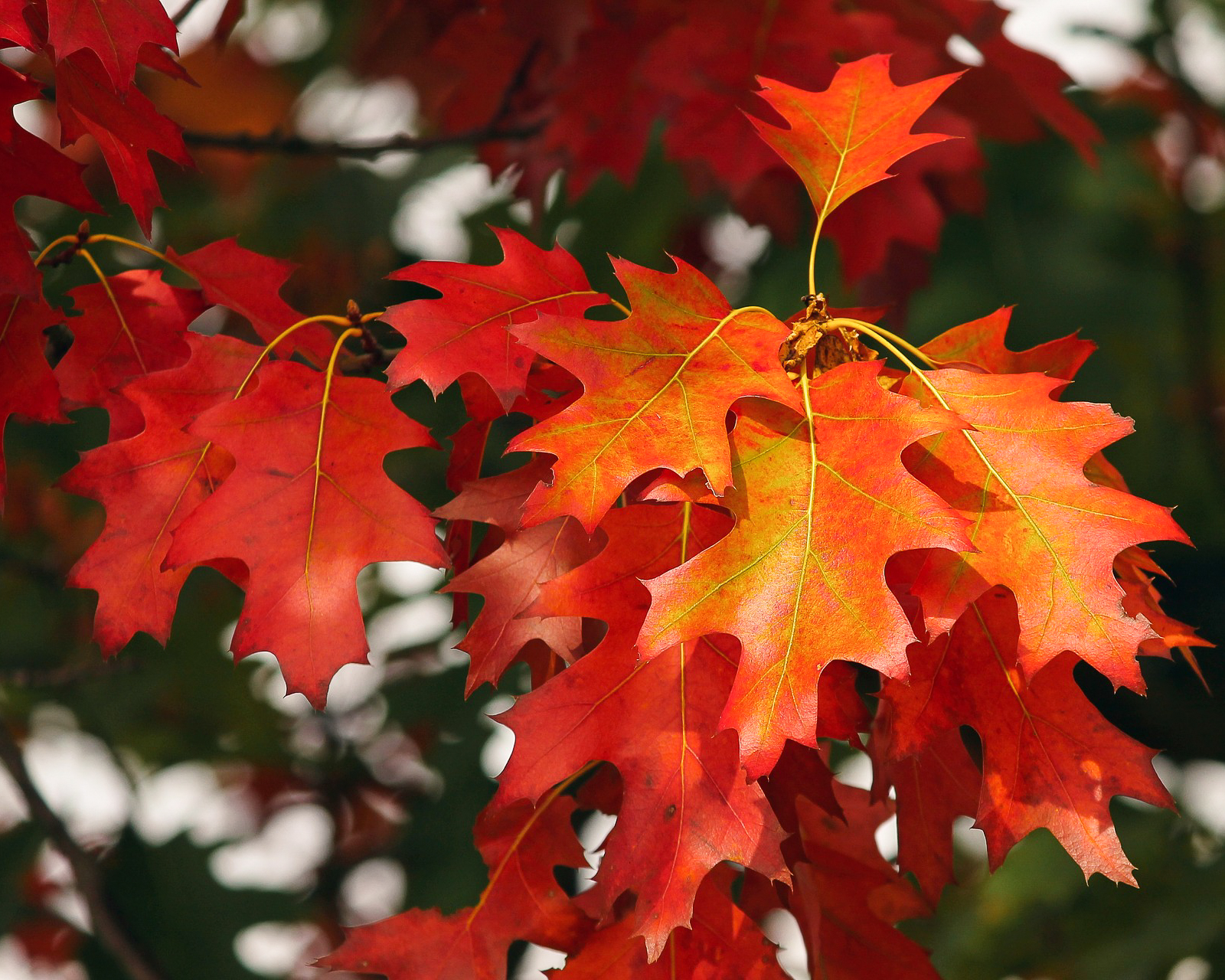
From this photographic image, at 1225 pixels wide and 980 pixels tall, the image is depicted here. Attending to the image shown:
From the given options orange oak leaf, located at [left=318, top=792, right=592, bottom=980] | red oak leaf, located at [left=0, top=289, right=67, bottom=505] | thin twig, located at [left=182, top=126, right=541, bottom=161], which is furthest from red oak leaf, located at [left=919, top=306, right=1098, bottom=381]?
thin twig, located at [left=182, top=126, right=541, bottom=161]

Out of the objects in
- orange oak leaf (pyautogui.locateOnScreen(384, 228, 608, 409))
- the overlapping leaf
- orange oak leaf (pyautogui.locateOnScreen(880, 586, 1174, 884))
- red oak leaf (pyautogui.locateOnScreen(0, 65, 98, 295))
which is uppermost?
the overlapping leaf

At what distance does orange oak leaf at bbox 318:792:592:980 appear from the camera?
3.49 feet

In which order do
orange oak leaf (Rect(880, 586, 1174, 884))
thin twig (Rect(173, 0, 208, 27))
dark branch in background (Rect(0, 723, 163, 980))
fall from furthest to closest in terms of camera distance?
thin twig (Rect(173, 0, 208, 27)) < dark branch in background (Rect(0, 723, 163, 980)) < orange oak leaf (Rect(880, 586, 1174, 884))

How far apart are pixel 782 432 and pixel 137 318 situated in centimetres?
74

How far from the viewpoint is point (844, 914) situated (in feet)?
3.66

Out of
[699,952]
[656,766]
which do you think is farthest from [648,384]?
[699,952]

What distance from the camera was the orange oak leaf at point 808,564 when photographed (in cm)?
79

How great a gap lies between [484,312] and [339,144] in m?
1.08

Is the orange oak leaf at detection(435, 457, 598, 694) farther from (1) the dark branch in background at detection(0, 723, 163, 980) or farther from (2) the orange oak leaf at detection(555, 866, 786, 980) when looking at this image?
(1) the dark branch in background at detection(0, 723, 163, 980)

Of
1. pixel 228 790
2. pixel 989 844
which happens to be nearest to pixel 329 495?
pixel 989 844

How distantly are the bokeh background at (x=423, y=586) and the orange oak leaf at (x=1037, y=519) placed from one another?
1.34m

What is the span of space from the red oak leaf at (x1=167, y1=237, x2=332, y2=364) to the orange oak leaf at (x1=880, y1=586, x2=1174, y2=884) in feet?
2.27

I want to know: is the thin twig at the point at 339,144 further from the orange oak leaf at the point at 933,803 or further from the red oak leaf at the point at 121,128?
the orange oak leaf at the point at 933,803

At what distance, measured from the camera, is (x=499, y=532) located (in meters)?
1.03
